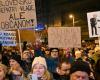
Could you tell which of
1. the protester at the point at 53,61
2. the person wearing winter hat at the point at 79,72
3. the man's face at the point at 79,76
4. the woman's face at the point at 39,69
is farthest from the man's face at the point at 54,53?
the man's face at the point at 79,76

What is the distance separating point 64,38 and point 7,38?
1.47 m

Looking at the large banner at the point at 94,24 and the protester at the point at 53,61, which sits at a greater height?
the large banner at the point at 94,24

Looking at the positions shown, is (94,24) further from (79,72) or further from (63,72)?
(79,72)

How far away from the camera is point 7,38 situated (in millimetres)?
9344

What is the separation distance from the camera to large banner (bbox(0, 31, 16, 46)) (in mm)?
9141

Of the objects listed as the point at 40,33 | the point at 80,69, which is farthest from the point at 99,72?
the point at 40,33

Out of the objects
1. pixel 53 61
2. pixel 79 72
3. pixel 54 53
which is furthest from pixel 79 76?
pixel 54 53

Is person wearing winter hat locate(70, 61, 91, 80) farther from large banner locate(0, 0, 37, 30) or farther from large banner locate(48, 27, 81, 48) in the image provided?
large banner locate(48, 27, 81, 48)

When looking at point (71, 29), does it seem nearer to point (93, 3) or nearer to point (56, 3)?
point (93, 3)

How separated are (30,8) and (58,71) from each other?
2220 millimetres

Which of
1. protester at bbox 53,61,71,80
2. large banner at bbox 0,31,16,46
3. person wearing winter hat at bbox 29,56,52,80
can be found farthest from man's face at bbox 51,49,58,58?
person wearing winter hat at bbox 29,56,52,80

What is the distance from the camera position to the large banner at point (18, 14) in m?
8.19

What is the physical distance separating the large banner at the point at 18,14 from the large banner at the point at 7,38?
0.94 metres

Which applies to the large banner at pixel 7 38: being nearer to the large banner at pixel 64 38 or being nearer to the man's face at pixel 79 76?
the large banner at pixel 64 38
